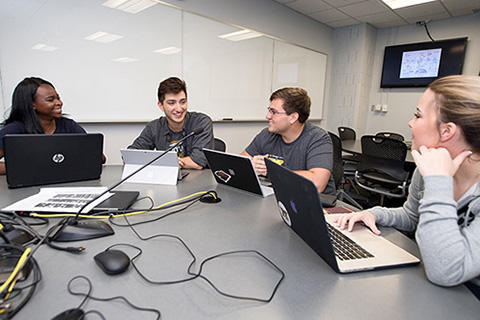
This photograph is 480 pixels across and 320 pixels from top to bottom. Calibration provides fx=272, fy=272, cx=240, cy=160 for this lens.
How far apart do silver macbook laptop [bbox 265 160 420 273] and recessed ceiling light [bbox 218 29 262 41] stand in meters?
2.89

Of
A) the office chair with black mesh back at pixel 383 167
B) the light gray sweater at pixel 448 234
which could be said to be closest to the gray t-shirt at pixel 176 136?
the light gray sweater at pixel 448 234

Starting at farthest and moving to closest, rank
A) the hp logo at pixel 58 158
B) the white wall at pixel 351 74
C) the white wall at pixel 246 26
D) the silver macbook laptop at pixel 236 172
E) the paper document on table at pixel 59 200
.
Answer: the white wall at pixel 351 74, the white wall at pixel 246 26, the hp logo at pixel 58 158, the silver macbook laptop at pixel 236 172, the paper document on table at pixel 59 200

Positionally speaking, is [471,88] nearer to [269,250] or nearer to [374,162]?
[269,250]

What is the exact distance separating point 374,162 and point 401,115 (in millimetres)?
2644

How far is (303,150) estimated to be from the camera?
166 cm

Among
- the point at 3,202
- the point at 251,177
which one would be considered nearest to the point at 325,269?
the point at 251,177

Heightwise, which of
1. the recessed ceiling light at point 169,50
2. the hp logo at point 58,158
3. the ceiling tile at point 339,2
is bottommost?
the hp logo at point 58,158

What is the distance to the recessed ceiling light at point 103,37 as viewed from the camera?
236 cm

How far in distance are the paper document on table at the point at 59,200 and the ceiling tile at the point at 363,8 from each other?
407 cm

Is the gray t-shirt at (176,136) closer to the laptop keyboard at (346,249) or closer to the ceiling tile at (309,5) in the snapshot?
the laptop keyboard at (346,249)

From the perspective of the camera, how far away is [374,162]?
8.73 feet

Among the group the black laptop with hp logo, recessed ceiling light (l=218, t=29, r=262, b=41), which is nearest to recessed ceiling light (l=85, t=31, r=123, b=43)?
recessed ceiling light (l=218, t=29, r=262, b=41)

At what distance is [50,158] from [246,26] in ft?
→ 9.59

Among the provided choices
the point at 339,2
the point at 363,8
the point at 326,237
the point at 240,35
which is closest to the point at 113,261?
the point at 326,237
